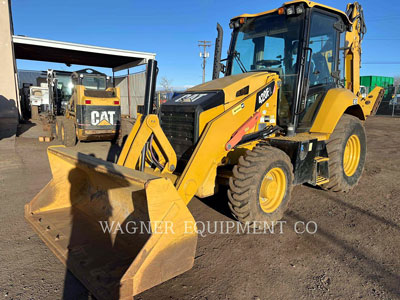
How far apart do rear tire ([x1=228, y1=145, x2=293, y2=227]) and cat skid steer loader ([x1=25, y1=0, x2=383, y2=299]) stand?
1 centimetres

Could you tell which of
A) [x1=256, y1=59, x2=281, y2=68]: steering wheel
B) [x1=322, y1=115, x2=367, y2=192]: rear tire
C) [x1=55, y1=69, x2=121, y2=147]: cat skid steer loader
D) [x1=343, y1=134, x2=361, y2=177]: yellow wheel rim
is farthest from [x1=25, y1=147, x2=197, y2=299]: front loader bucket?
[x1=55, y1=69, x2=121, y2=147]: cat skid steer loader

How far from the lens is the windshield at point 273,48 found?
4.36 meters

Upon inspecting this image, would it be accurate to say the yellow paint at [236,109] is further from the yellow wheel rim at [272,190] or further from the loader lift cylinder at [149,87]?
the loader lift cylinder at [149,87]

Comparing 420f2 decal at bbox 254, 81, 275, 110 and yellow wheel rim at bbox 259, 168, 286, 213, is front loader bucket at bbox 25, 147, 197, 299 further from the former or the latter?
420f2 decal at bbox 254, 81, 275, 110

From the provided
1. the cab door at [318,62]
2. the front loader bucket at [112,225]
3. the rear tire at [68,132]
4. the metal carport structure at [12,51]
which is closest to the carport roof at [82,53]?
the metal carport structure at [12,51]

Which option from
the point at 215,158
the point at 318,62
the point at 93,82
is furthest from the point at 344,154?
the point at 93,82

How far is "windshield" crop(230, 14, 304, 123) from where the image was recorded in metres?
4.36

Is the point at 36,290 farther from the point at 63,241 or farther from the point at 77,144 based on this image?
the point at 77,144

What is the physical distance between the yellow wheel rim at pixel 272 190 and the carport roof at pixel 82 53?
1379 centimetres

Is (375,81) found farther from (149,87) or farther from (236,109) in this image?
(149,87)

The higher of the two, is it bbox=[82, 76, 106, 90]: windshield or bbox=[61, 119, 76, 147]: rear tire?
bbox=[82, 76, 106, 90]: windshield

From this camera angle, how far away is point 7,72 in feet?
46.9

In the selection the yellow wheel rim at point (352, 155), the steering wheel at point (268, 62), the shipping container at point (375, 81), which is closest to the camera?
the steering wheel at point (268, 62)

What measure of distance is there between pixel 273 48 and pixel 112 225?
3.47 meters
